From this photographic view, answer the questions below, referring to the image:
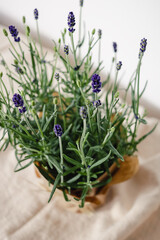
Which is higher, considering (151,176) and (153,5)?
(153,5)

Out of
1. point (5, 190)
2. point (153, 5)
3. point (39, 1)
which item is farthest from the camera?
point (39, 1)

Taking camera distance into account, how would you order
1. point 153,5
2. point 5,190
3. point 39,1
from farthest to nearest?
point 39,1 → point 5,190 → point 153,5

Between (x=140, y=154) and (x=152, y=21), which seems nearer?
(x=152, y=21)

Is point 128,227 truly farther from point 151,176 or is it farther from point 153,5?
point 153,5

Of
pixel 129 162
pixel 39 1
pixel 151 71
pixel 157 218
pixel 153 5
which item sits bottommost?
pixel 157 218

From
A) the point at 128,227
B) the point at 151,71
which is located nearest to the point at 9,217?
the point at 128,227

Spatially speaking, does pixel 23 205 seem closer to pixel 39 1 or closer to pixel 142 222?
pixel 142 222

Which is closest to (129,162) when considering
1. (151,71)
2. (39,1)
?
(151,71)
